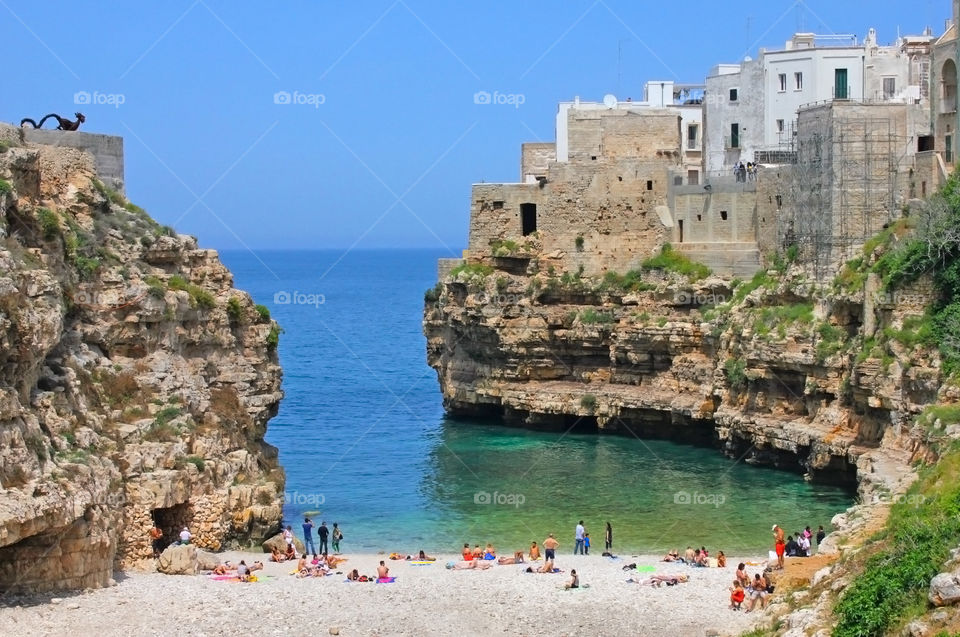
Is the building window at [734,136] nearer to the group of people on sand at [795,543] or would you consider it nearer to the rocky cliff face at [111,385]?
the group of people on sand at [795,543]

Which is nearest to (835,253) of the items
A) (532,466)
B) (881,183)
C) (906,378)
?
(881,183)

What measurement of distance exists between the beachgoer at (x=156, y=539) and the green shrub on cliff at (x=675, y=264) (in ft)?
82.4

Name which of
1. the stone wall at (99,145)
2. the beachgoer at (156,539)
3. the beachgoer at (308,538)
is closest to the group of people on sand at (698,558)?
the beachgoer at (308,538)

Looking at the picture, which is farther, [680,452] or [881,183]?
[680,452]

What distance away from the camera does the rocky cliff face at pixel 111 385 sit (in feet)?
92.3

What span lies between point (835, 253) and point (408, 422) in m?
20.8

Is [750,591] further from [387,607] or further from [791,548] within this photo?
[387,607]

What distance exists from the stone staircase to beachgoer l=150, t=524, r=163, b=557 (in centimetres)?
2525

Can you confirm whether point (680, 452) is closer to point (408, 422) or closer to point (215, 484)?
point (408, 422)

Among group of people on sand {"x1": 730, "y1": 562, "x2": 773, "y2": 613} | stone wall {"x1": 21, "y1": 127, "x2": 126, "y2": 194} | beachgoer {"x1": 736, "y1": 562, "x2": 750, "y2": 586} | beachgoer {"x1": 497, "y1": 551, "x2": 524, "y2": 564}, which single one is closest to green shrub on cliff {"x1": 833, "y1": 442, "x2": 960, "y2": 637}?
group of people on sand {"x1": 730, "y1": 562, "x2": 773, "y2": 613}

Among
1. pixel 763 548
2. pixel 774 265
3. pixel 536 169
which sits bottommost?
pixel 763 548

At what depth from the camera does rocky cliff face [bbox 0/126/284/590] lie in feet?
92.3

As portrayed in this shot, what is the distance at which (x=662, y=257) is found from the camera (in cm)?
5588

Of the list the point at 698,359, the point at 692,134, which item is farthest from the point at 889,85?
the point at 698,359
